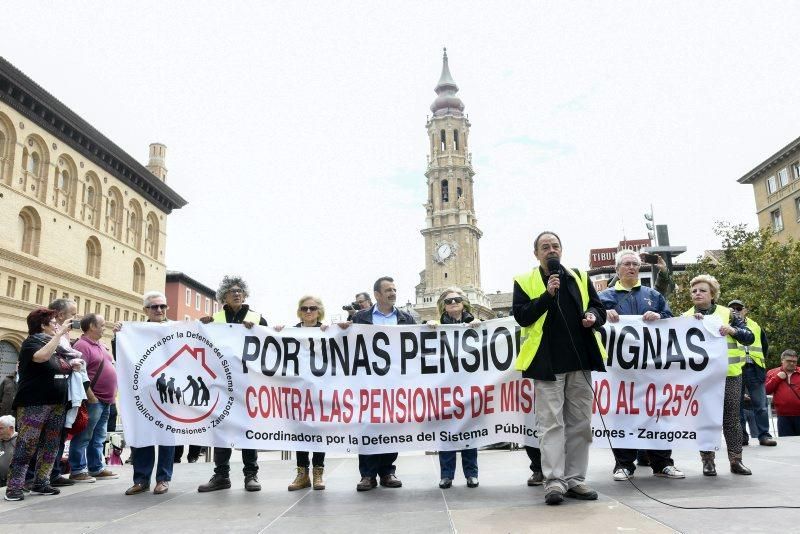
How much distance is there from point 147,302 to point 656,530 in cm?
535

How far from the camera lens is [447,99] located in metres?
104

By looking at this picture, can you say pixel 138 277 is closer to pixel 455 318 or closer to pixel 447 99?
pixel 455 318

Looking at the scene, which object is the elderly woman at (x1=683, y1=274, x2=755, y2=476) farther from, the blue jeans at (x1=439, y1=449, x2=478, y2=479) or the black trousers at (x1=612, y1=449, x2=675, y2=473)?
the blue jeans at (x1=439, y1=449, x2=478, y2=479)

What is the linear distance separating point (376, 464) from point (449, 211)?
304 feet

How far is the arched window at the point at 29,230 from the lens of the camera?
113 ft

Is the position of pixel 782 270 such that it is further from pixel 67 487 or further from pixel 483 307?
pixel 483 307

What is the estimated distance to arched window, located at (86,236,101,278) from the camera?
40.8m

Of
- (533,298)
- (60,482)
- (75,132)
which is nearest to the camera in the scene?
(533,298)

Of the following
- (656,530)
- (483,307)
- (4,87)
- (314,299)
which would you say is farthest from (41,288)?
(483,307)

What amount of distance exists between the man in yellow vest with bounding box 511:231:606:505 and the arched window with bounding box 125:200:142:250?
4565 cm

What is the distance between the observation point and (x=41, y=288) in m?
35.2

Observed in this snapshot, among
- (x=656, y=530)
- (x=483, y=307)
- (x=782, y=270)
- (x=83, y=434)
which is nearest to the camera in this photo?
(x=656, y=530)

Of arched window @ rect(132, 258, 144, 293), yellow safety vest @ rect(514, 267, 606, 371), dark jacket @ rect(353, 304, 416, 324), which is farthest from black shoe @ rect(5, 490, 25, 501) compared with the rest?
arched window @ rect(132, 258, 144, 293)

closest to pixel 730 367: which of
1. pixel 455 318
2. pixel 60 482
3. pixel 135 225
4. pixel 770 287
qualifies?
pixel 455 318
